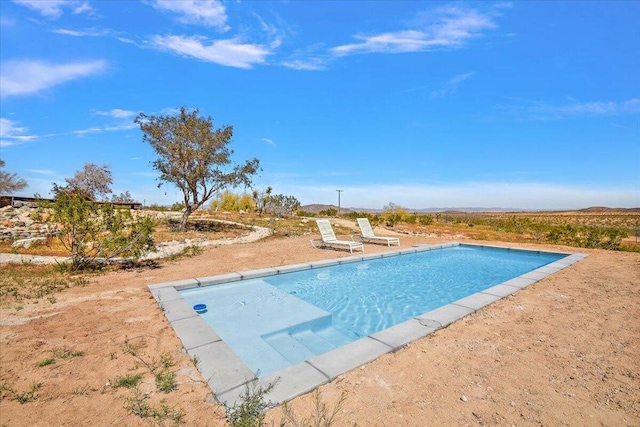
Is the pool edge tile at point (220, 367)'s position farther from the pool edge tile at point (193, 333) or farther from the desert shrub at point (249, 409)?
the desert shrub at point (249, 409)

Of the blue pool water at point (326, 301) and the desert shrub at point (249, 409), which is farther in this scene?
the blue pool water at point (326, 301)

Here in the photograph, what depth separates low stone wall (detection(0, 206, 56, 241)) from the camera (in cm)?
1077

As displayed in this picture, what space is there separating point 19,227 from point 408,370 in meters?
15.6

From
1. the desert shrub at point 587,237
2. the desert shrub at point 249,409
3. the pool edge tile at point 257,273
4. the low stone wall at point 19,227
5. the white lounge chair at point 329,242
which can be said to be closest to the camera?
the desert shrub at point 249,409

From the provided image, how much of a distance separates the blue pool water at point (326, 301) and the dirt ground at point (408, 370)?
3.21 feet

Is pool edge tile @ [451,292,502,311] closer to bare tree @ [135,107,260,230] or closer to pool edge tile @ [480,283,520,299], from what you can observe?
pool edge tile @ [480,283,520,299]

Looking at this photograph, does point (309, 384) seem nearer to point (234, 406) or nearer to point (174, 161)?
point (234, 406)

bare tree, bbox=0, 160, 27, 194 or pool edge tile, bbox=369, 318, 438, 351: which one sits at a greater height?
bare tree, bbox=0, 160, 27, 194

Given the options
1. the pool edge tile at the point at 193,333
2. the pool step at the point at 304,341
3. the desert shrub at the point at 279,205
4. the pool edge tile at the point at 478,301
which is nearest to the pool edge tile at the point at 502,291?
the pool edge tile at the point at 478,301

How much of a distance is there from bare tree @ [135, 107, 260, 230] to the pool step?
1126 cm

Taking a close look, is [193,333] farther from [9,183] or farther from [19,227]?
[9,183]

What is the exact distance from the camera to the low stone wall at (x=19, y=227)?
35.3 ft

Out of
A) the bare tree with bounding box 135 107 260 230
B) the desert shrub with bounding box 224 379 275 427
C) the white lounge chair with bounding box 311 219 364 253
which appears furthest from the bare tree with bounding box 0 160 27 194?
the desert shrub with bounding box 224 379 275 427

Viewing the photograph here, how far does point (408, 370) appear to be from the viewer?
2809 millimetres
